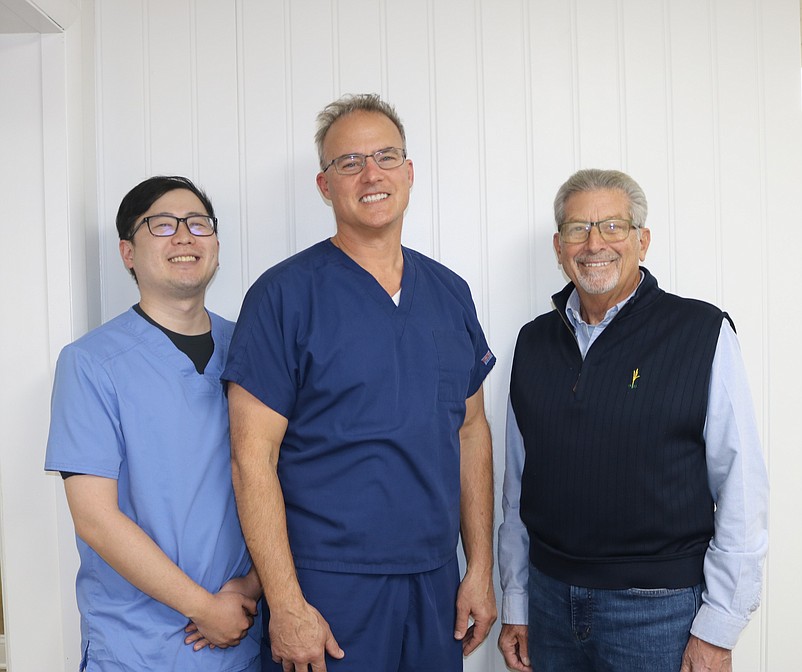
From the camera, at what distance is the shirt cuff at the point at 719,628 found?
4.26 ft

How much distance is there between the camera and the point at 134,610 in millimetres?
1321

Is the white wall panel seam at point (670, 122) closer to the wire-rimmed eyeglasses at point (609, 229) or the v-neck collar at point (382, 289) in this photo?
the wire-rimmed eyeglasses at point (609, 229)

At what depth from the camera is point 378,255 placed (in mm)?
1473

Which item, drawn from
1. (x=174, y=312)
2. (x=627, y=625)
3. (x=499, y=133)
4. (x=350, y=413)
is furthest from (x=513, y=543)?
(x=499, y=133)

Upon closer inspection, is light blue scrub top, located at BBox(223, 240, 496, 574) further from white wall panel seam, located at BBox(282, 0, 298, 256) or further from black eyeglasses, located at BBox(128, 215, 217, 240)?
white wall panel seam, located at BBox(282, 0, 298, 256)

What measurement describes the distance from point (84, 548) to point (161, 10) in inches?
51.6

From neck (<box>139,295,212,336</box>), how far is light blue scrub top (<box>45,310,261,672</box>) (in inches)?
2.1

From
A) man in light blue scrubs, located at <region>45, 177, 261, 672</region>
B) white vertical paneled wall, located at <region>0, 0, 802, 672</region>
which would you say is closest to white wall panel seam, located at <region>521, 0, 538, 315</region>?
white vertical paneled wall, located at <region>0, 0, 802, 672</region>

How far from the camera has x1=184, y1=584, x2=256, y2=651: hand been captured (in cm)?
130

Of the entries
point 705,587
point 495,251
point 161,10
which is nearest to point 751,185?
point 495,251

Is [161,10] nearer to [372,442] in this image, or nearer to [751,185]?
[372,442]

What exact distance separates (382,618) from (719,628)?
0.61m

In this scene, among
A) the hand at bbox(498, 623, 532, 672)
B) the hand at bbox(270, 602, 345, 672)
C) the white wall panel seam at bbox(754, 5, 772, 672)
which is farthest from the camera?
the white wall panel seam at bbox(754, 5, 772, 672)

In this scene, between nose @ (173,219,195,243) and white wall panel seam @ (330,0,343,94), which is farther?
white wall panel seam @ (330,0,343,94)
